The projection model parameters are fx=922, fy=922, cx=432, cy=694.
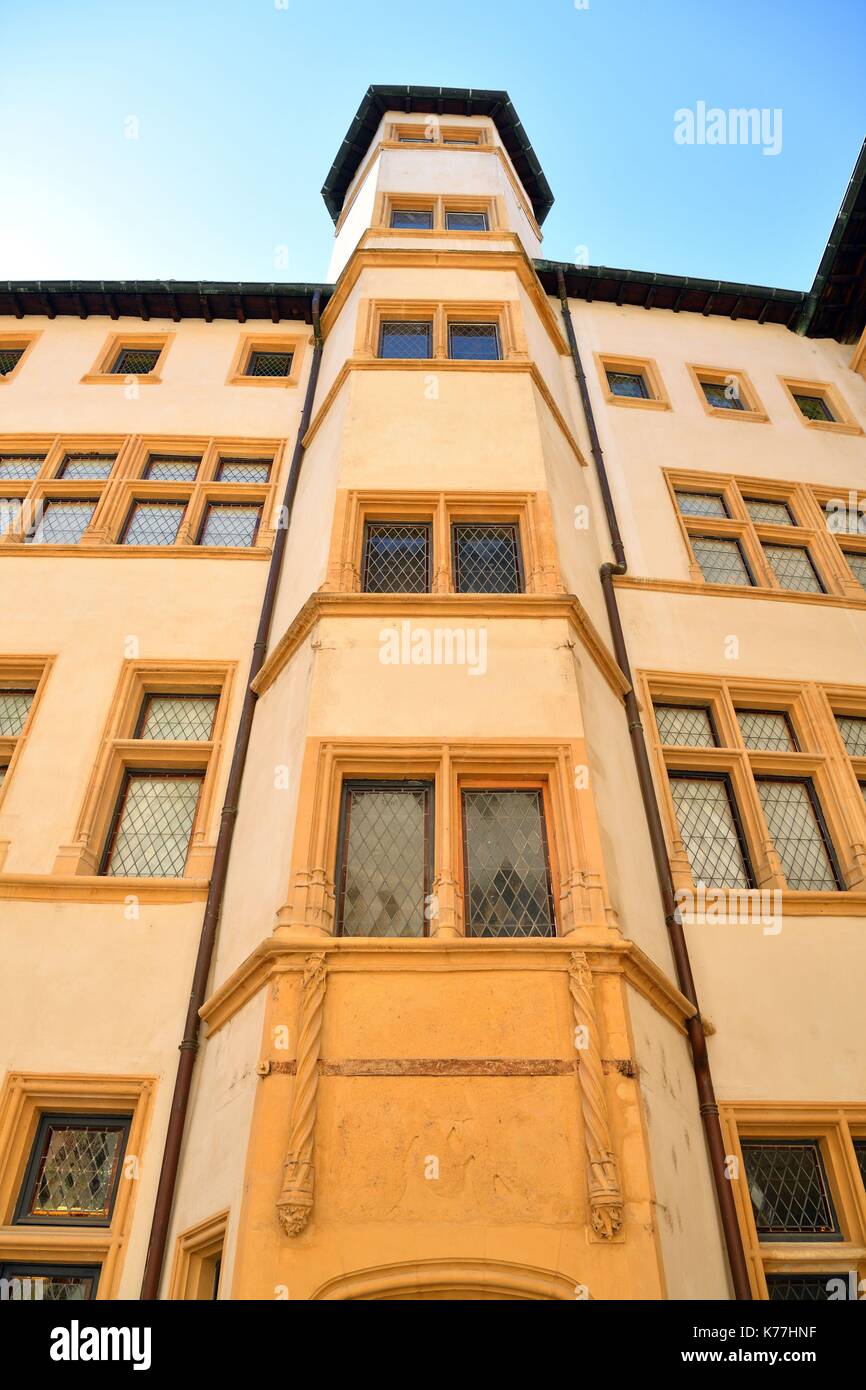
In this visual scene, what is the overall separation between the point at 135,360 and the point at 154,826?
9.77 m

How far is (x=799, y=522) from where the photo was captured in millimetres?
13594

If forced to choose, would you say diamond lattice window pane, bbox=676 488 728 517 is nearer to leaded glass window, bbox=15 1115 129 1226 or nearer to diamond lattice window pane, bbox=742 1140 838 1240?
diamond lattice window pane, bbox=742 1140 838 1240

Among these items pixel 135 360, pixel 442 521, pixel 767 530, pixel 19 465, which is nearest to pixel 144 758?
pixel 442 521

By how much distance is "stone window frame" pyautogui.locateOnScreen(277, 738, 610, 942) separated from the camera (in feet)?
22.5

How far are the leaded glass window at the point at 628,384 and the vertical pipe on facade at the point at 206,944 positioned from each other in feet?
20.8

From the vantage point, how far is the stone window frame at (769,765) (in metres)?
9.00

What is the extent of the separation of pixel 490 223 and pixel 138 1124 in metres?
15.6

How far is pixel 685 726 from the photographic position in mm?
10688

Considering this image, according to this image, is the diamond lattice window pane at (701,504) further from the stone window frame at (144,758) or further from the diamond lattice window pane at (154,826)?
the diamond lattice window pane at (154,826)

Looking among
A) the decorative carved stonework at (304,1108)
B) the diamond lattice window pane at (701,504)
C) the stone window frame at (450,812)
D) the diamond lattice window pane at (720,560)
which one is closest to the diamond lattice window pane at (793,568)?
the diamond lattice window pane at (720,560)

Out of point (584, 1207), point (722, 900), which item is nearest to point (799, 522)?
point (722, 900)

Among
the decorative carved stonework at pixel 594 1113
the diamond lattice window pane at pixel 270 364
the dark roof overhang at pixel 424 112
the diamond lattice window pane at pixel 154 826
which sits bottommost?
the decorative carved stonework at pixel 594 1113
